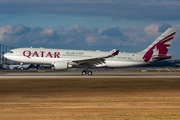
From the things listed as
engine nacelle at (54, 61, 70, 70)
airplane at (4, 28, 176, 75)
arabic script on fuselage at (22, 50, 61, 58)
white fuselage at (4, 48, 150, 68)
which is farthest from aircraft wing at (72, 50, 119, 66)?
arabic script on fuselage at (22, 50, 61, 58)

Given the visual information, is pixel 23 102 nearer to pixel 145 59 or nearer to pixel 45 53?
pixel 45 53

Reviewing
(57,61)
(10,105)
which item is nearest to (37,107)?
(10,105)

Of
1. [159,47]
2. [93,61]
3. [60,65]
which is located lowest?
[60,65]

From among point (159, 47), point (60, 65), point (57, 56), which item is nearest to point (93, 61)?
point (57, 56)

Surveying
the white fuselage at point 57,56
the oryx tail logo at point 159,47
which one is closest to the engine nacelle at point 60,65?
the white fuselage at point 57,56

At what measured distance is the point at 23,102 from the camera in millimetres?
24016

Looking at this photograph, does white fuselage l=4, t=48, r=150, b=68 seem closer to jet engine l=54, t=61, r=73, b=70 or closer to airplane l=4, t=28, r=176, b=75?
airplane l=4, t=28, r=176, b=75

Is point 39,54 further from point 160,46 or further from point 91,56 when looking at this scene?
point 160,46

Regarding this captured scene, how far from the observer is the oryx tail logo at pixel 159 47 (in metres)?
67.9

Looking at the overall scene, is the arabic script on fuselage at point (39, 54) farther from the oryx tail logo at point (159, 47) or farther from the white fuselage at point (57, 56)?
the oryx tail logo at point (159, 47)

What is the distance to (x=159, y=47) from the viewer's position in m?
68.2

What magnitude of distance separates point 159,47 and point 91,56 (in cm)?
1125

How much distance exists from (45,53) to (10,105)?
127ft

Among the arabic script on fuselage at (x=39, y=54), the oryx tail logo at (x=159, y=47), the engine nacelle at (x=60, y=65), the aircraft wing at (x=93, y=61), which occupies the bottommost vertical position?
the engine nacelle at (x=60, y=65)
